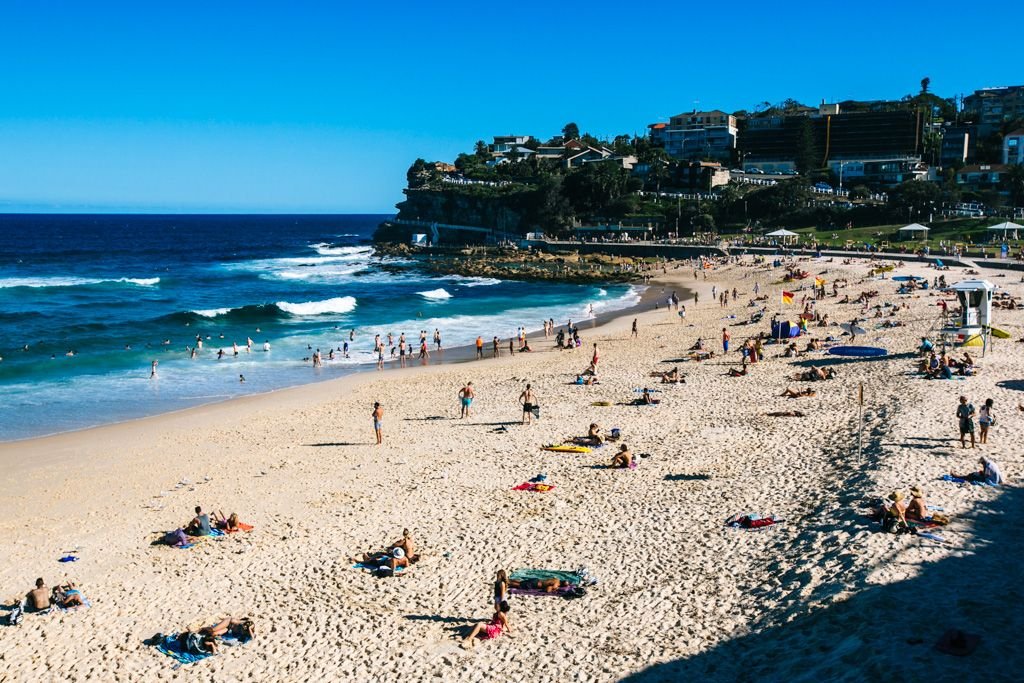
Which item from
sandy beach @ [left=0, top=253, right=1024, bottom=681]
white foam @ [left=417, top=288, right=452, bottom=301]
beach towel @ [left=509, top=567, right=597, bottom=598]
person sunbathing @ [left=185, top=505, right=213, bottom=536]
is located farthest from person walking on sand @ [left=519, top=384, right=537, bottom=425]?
white foam @ [left=417, top=288, right=452, bottom=301]

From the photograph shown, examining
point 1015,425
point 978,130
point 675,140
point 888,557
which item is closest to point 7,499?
point 888,557

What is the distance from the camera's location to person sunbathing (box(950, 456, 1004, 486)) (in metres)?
12.5

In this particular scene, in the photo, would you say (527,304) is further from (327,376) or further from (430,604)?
(430,604)

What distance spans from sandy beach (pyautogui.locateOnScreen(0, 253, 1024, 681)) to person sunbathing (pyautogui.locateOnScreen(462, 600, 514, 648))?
0.16m

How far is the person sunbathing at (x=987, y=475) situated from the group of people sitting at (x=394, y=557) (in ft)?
29.1

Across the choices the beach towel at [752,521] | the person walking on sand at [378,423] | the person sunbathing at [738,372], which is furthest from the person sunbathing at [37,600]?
the person sunbathing at [738,372]

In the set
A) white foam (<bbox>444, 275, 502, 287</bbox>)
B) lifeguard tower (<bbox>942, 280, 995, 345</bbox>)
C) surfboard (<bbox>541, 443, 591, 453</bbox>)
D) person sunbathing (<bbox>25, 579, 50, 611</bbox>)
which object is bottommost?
person sunbathing (<bbox>25, 579, 50, 611</bbox>)

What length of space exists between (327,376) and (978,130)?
120042 millimetres

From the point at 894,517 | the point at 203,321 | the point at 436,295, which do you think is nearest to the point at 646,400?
the point at 894,517

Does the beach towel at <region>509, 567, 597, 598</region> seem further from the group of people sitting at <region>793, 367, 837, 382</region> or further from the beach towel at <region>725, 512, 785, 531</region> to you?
the group of people sitting at <region>793, 367, 837, 382</region>

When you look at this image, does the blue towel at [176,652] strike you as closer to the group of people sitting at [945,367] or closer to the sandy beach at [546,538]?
the sandy beach at [546,538]

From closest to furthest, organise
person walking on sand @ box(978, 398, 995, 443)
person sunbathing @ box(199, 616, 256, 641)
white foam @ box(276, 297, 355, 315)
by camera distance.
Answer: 1. person sunbathing @ box(199, 616, 256, 641)
2. person walking on sand @ box(978, 398, 995, 443)
3. white foam @ box(276, 297, 355, 315)

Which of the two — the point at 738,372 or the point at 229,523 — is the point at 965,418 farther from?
the point at 229,523

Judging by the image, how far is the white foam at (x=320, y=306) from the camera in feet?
156
